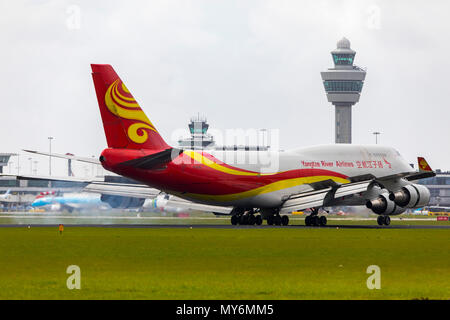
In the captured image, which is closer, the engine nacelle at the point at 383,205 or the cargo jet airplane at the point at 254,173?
the cargo jet airplane at the point at 254,173

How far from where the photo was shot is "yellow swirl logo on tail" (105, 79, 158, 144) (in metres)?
57.5

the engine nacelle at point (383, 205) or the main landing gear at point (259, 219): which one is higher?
the engine nacelle at point (383, 205)

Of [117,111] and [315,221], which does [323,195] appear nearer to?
[315,221]

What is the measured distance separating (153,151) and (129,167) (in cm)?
229

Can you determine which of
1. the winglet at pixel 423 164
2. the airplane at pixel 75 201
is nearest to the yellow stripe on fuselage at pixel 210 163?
the winglet at pixel 423 164

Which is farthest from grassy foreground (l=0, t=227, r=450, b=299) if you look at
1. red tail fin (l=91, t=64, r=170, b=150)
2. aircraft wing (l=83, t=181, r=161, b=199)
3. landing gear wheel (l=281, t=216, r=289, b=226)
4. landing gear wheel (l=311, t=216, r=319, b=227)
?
aircraft wing (l=83, t=181, r=161, b=199)

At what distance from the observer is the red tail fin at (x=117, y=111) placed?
2254 inches

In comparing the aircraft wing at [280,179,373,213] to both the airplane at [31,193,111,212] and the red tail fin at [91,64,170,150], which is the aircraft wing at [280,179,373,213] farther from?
the airplane at [31,193,111,212]

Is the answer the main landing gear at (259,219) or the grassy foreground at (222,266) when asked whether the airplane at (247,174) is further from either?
the grassy foreground at (222,266)

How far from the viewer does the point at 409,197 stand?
63.3 metres

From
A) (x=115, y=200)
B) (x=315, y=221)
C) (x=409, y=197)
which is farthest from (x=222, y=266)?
(x=115, y=200)

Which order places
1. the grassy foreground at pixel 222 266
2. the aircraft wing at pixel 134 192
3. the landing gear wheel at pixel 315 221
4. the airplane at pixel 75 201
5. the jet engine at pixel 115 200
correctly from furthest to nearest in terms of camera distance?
the airplane at pixel 75 201 → the jet engine at pixel 115 200 → the aircraft wing at pixel 134 192 → the landing gear wheel at pixel 315 221 → the grassy foreground at pixel 222 266

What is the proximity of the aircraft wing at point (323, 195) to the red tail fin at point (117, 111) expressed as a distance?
12.9 m
